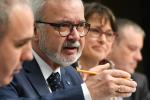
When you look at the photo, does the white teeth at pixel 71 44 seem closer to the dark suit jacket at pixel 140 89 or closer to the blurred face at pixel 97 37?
the blurred face at pixel 97 37

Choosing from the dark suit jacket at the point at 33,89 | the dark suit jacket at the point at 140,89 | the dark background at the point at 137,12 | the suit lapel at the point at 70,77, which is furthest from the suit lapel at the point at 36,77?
the dark background at the point at 137,12

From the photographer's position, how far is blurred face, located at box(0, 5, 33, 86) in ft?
5.36

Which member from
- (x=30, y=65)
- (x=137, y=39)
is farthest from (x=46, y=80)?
(x=137, y=39)

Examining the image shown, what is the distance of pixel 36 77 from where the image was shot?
220 centimetres

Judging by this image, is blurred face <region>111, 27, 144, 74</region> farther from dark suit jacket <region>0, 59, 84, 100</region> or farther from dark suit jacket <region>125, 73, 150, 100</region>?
dark suit jacket <region>0, 59, 84, 100</region>

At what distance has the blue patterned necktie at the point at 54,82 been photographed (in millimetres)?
2246

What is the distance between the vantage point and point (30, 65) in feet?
7.31

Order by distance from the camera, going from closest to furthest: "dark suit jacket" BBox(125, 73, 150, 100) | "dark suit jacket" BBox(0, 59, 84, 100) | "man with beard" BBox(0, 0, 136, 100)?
"dark suit jacket" BBox(0, 59, 84, 100), "man with beard" BBox(0, 0, 136, 100), "dark suit jacket" BBox(125, 73, 150, 100)

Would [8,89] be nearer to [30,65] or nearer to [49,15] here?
[30,65]

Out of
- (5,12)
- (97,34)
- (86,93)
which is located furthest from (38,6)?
(97,34)

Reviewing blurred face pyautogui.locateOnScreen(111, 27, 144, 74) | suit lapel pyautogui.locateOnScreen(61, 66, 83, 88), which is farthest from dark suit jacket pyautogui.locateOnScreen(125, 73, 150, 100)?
suit lapel pyautogui.locateOnScreen(61, 66, 83, 88)

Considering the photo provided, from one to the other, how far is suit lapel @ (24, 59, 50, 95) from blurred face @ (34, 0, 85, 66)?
0.08 m

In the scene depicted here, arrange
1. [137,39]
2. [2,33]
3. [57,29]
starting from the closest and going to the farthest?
[2,33] → [57,29] → [137,39]

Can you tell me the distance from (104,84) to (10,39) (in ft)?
1.86
